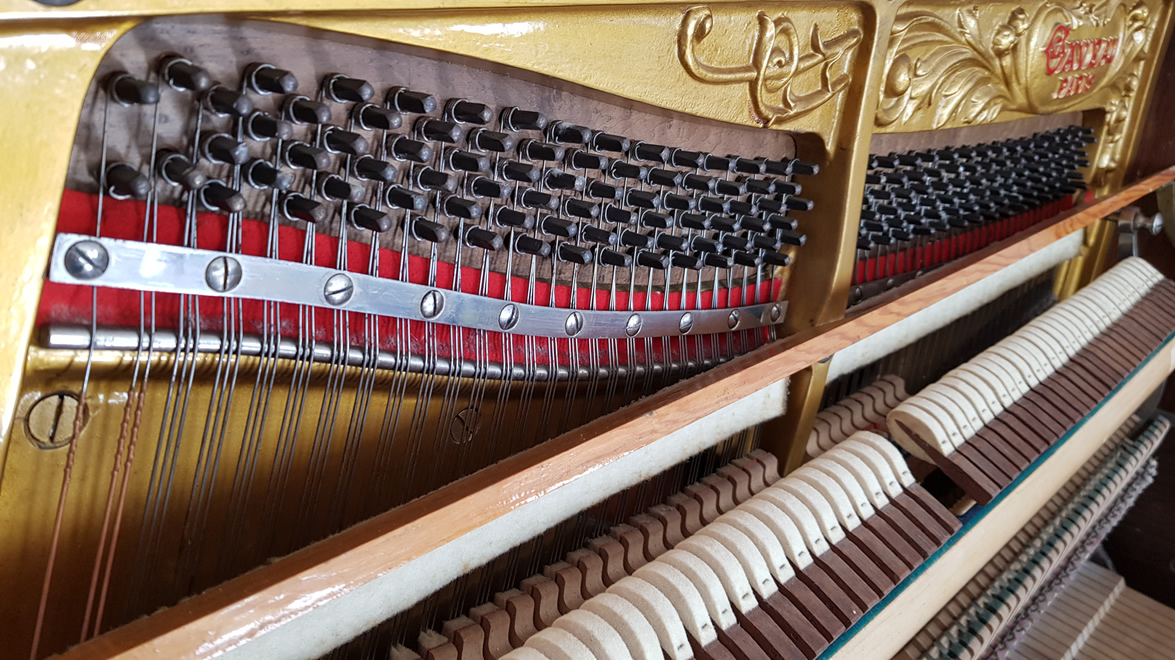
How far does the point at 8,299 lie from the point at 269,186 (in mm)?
335

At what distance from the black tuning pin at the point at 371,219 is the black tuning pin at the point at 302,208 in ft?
0.20

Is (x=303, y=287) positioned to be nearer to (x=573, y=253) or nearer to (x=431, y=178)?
(x=431, y=178)

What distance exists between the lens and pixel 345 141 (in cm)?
114

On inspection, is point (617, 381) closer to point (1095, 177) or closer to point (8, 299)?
point (8, 299)

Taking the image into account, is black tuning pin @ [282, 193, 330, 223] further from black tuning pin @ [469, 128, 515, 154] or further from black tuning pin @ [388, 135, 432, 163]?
black tuning pin @ [469, 128, 515, 154]

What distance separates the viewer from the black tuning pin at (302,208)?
→ 44.9 inches

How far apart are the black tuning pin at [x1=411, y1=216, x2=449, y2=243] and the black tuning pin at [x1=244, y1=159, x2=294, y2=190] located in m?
0.24

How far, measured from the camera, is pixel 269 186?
3.71 ft

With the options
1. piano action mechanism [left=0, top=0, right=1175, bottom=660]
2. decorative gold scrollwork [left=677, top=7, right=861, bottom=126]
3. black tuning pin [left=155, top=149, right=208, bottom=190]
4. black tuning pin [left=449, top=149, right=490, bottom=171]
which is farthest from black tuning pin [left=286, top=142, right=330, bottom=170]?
decorative gold scrollwork [left=677, top=7, right=861, bottom=126]

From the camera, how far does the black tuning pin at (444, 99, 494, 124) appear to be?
132 centimetres

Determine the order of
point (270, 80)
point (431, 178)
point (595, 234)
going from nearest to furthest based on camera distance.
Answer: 1. point (270, 80)
2. point (431, 178)
3. point (595, 234)

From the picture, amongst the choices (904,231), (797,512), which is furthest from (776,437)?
(904,231)

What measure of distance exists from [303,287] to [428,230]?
0.22m

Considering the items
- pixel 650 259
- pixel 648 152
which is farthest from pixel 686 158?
pixel 650 259
